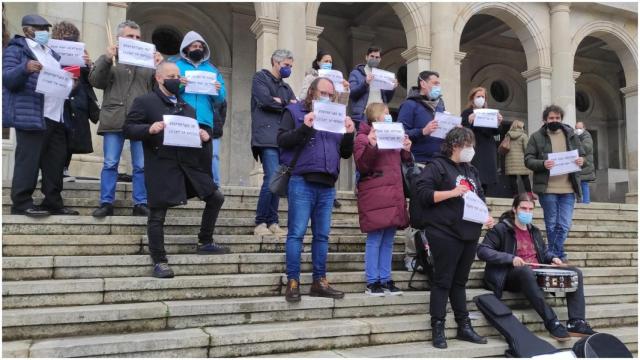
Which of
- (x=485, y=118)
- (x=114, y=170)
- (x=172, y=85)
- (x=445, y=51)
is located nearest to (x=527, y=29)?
(x=445, y=51)

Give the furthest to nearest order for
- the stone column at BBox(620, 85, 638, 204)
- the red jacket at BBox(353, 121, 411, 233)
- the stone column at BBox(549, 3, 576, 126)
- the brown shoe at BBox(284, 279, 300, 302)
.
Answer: the stone column at BBox(620, 85, 638, 204) < the stone column at BBox(549, 3, 576, 126) < the red jacket at BBox(353, 121, 411, 233) < the brown shoe at BBox(284, 279, 300, 302)

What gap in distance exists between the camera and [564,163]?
6711 mm

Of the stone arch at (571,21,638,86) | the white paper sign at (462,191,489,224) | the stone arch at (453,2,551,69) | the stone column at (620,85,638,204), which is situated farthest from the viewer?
the stone column at (620,85,638,204)

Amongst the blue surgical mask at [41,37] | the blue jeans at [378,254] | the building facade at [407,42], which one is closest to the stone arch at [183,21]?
the building facade at [407,42]

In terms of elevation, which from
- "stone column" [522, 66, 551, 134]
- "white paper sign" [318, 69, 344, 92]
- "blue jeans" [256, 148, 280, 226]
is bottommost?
"blue jeans" [256, 148, 280, 226]

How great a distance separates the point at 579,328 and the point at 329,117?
3.18 m

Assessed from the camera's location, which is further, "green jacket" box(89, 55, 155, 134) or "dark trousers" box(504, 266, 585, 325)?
"green jacket" box(89, 55, 155, 134)

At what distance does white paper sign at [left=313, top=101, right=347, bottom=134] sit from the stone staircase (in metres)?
1.47

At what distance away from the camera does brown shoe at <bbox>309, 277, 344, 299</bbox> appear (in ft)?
16.1

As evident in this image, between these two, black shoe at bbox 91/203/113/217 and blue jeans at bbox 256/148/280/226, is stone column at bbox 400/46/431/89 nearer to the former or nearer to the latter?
blue jeans at bbox 256/148/280/226

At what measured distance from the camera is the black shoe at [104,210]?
18.1ft

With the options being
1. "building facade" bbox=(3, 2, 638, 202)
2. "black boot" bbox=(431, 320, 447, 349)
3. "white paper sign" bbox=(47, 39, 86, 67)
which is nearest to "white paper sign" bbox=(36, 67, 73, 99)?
"white paper sign" bbox=(47, 39, 86, 67)

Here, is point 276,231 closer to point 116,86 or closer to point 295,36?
point 116,86

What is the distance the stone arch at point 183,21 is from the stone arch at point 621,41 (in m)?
9.88
